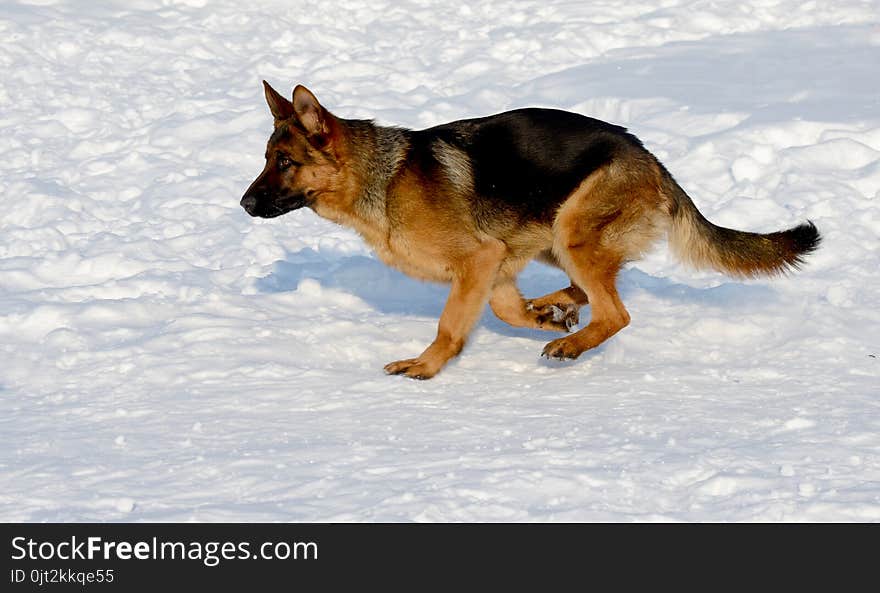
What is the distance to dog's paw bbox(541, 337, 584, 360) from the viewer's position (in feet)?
22.2

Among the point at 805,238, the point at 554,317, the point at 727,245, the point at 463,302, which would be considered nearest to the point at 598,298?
the point at 554,317

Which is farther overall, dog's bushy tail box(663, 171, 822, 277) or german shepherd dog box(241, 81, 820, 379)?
dog's bushy tail box(663, 171, 822, 277)

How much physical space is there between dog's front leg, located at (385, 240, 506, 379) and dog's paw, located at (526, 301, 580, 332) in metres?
0.56

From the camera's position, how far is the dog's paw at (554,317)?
7.41 metres

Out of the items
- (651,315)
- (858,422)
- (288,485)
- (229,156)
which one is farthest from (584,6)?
(288,485)

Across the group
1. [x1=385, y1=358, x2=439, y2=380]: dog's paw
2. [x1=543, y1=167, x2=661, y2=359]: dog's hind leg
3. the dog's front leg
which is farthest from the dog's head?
[x1=543, y1=167, x2=661, y2=359]: dog's hind leg

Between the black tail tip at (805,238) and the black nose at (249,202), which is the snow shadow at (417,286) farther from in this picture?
the black nose at (249,202)

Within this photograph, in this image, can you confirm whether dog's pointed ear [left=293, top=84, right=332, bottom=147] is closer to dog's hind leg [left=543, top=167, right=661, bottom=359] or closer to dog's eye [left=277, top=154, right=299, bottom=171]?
dog's eye [left=277, top=154, right=299, bottom=171]

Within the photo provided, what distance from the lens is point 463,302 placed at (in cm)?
691

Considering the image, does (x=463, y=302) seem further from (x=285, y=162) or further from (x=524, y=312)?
(x=285, y=162)

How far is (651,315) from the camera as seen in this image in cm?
757

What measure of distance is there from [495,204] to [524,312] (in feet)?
2.69

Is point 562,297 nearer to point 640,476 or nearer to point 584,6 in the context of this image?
point 640,476
